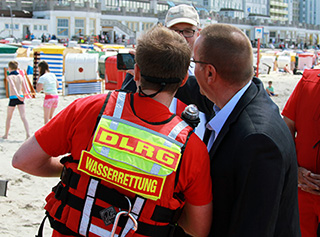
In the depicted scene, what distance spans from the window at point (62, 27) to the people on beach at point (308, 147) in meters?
65.1

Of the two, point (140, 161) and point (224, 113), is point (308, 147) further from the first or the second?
point (140, 161)

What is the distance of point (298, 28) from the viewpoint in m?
103

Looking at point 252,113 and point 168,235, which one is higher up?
point 252,113

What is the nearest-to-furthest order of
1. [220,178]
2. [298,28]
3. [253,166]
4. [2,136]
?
[253,166], [220,178], [2,136], [298,28]

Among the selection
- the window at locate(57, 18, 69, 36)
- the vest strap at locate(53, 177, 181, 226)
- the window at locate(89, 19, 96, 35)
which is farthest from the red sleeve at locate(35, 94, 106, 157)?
the window at locate(89, 19, 96, 35)

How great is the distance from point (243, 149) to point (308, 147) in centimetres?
115

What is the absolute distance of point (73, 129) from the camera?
1.62 m

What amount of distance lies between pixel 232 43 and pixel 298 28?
109127 mm

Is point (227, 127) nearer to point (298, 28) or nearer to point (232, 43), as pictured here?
point (232, 43)

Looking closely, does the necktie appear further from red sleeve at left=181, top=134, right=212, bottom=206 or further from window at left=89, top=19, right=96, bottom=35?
window at left=89, top=19, right=96, bottom=35

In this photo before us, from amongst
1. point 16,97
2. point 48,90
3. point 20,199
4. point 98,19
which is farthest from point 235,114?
point 98,19

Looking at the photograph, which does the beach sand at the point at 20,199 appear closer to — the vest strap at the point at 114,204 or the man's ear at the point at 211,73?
the vest strap at the point at 114,204

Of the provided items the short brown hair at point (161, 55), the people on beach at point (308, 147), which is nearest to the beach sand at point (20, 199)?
the people on beach at point (308, 147)

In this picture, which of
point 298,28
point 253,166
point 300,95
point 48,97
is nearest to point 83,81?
point 48,97
